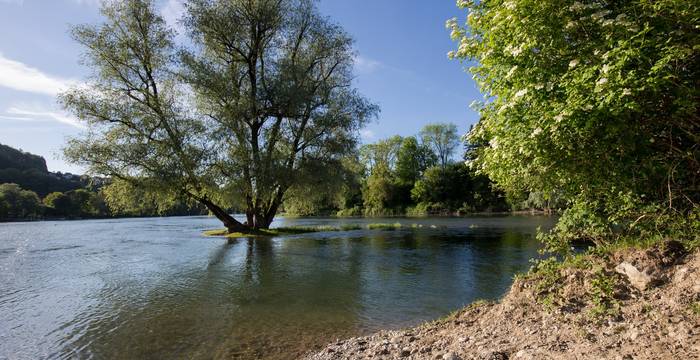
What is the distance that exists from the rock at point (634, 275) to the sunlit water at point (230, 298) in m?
4.26

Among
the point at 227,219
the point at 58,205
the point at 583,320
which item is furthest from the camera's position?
the point at 58,205

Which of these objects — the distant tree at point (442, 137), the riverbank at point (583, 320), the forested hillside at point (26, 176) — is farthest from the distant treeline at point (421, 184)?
the forested hillside at point (26, 176)

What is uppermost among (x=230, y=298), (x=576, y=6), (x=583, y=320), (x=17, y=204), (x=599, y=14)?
(x=17, y=204)

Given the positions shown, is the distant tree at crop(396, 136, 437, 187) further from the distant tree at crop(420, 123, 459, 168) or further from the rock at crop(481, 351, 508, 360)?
the rock at crop(481, 351, 508, 360)

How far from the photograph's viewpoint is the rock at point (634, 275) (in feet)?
17.9

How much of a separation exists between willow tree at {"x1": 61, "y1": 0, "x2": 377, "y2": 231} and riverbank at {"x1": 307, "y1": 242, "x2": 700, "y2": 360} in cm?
2445

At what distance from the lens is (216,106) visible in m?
29.9

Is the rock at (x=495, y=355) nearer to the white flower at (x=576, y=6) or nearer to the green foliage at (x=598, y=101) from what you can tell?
the green foliage at (x=598, y=101)

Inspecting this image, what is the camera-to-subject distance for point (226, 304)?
11.2 meters

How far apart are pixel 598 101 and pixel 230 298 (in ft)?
35.7

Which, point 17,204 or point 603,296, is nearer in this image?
point 603,296

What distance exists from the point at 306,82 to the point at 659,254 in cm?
3039

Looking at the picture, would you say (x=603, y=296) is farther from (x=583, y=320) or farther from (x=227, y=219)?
(x=227, y=219)

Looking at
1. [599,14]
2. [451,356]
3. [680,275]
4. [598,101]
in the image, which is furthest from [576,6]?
[451,356]
